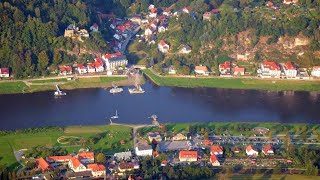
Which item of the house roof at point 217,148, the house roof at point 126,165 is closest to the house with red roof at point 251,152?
the house roof at point 217,148

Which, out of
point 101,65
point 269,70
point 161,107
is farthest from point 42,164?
point 269,70

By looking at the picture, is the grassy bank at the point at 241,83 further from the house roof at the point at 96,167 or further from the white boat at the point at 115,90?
the house roof at the point at 96,167

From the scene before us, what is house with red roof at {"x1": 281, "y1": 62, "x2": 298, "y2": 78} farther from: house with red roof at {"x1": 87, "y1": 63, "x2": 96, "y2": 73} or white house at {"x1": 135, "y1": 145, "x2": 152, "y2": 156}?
white house at {"x1": 135, "y1": 145, "x2": 152, "y2": 156}

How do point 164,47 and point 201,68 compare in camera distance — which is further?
point 164,47

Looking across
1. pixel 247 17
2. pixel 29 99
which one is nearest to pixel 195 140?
pixel 29 99

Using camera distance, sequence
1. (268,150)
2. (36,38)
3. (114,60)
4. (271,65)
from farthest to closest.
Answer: (36,38)
(114,60)
(271,65)
(268,150)

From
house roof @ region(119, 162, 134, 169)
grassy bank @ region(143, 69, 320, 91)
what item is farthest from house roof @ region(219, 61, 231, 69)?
house roof @ region(119, 162, 134, 169)

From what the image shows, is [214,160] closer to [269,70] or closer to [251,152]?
[251,152]
